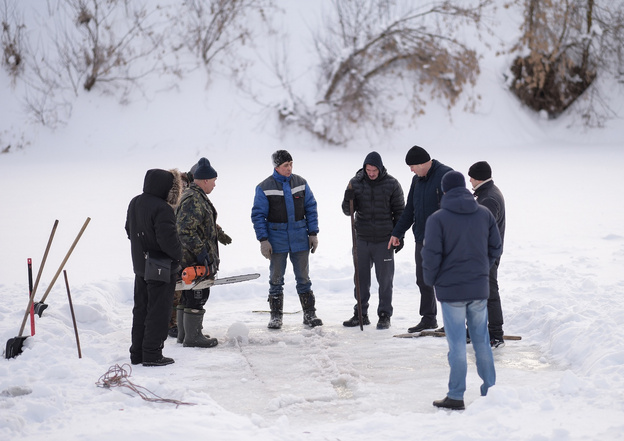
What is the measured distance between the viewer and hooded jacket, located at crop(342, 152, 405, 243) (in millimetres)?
6484

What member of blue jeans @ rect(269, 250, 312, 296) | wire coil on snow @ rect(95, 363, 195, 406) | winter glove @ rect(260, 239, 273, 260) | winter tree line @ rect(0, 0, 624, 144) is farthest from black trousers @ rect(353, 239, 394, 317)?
winter tree line @ rect(0, 0, 624, 144)

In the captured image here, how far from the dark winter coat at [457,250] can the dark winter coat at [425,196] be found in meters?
1.66

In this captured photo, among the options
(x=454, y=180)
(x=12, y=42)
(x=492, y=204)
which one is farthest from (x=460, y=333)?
(x=12, y=42)

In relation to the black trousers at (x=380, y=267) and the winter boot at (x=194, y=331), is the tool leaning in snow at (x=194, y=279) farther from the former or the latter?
the black trousers at (x=380, y=267)

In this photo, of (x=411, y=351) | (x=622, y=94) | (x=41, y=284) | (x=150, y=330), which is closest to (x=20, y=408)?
(x=150, y=330)

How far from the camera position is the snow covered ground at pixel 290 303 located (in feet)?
13.3

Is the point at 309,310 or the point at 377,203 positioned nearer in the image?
the point at 377,203

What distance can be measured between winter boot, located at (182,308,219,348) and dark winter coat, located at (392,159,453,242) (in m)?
1.95

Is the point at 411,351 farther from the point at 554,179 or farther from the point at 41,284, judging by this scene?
the point at 554,179

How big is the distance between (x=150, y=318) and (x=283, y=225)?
5.34 ft

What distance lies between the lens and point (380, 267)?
6.54 m

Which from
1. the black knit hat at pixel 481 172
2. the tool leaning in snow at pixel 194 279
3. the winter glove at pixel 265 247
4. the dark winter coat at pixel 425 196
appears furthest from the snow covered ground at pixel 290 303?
the black knit hat at pixel 481 172

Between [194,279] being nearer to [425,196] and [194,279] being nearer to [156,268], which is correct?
[156,268]

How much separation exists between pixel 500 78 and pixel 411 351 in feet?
42.6
